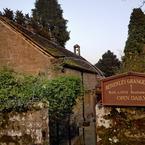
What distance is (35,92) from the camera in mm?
13664

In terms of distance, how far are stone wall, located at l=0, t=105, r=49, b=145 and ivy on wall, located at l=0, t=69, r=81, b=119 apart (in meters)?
0.29

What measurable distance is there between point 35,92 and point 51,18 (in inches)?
2221

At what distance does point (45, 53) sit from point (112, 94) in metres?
12.7

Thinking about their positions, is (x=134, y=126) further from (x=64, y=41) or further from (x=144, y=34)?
(x=64, y=41)

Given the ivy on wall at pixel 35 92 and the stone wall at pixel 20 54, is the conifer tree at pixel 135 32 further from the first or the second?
the ivy on wall at pixel 35 92

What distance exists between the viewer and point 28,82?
49.6 feet

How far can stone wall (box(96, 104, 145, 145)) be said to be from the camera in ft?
33.9

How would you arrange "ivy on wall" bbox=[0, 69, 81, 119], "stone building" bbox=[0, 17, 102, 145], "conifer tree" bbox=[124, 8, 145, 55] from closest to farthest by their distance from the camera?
"ivy on wall" bbox=[0, 69, 81, 119]
"stone building" bbox=[0, 17, 102, 145]
"conifer tree" bbox=[124, 8, 145, 55]

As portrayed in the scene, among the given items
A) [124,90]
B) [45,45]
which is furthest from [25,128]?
[45,45]

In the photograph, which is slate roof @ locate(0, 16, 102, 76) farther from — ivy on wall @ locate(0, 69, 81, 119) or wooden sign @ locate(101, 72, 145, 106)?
wooden sign @ locate(101, 72, 145, 106)

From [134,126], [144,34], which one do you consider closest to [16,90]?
[134,126]

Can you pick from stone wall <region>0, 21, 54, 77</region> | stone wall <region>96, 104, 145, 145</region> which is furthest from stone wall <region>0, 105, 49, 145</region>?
stone wall <region>0, 21, 54, 77</region>

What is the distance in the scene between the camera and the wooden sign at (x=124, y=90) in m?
10.2

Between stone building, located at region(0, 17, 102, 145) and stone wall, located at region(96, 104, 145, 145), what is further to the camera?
stone building, located at region(0, 17, 102, 145)
